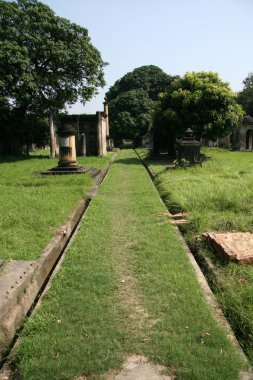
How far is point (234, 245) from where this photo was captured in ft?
15.6

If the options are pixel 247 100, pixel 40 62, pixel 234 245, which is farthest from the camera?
pixel 247 100

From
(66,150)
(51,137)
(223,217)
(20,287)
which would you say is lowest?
(20,287)

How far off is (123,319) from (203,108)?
15372 mm

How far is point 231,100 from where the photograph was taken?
17.5 m

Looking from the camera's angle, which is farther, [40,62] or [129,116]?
[129,116]

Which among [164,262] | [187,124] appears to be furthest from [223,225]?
[187,124]

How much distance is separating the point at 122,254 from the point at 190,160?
1110 centimetres

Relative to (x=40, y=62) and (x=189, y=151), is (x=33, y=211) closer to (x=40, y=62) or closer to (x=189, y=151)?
(x=189, y=151)

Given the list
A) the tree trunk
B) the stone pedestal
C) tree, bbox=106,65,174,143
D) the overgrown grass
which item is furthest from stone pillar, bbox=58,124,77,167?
tree, bbox=106,65,174,143

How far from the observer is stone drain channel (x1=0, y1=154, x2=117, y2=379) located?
3102 mm

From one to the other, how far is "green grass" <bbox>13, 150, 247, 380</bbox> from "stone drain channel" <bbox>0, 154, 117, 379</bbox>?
15cm

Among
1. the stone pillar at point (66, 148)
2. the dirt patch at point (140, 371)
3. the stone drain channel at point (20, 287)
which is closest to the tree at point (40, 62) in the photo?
the stone pillar at point (66, 148)

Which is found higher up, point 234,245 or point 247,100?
point 247,100

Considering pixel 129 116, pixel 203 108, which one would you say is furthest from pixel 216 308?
pixel 129 116
